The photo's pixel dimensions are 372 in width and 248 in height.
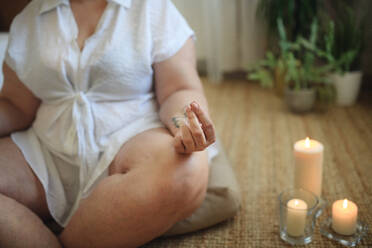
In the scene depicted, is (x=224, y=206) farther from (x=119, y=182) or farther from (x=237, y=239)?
(x=119, y=182)

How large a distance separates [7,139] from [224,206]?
67cm

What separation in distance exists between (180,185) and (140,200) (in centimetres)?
10

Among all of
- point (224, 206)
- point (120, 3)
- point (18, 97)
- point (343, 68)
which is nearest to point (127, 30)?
point (120, 3)

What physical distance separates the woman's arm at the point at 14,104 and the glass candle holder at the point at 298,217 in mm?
804

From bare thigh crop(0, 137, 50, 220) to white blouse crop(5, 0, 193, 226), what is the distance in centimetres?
2

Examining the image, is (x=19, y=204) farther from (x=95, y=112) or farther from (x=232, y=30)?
(x=232, y=30)

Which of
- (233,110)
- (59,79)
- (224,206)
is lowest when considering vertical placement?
(233,110)

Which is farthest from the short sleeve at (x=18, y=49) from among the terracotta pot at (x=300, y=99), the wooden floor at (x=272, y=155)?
the terracotta pot at (x=300, y=99)

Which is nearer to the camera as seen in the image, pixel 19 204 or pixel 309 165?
pixel 19 204

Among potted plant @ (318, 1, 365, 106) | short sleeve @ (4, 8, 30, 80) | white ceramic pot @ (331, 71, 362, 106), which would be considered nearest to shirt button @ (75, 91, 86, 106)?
short sleeve @ (4, 8, 30, 80)

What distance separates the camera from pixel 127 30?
95 centimetres

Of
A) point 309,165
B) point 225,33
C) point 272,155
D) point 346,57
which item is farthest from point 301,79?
point 309,165

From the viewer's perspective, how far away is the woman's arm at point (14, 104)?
104 cm

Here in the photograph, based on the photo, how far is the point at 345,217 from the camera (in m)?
0.89
